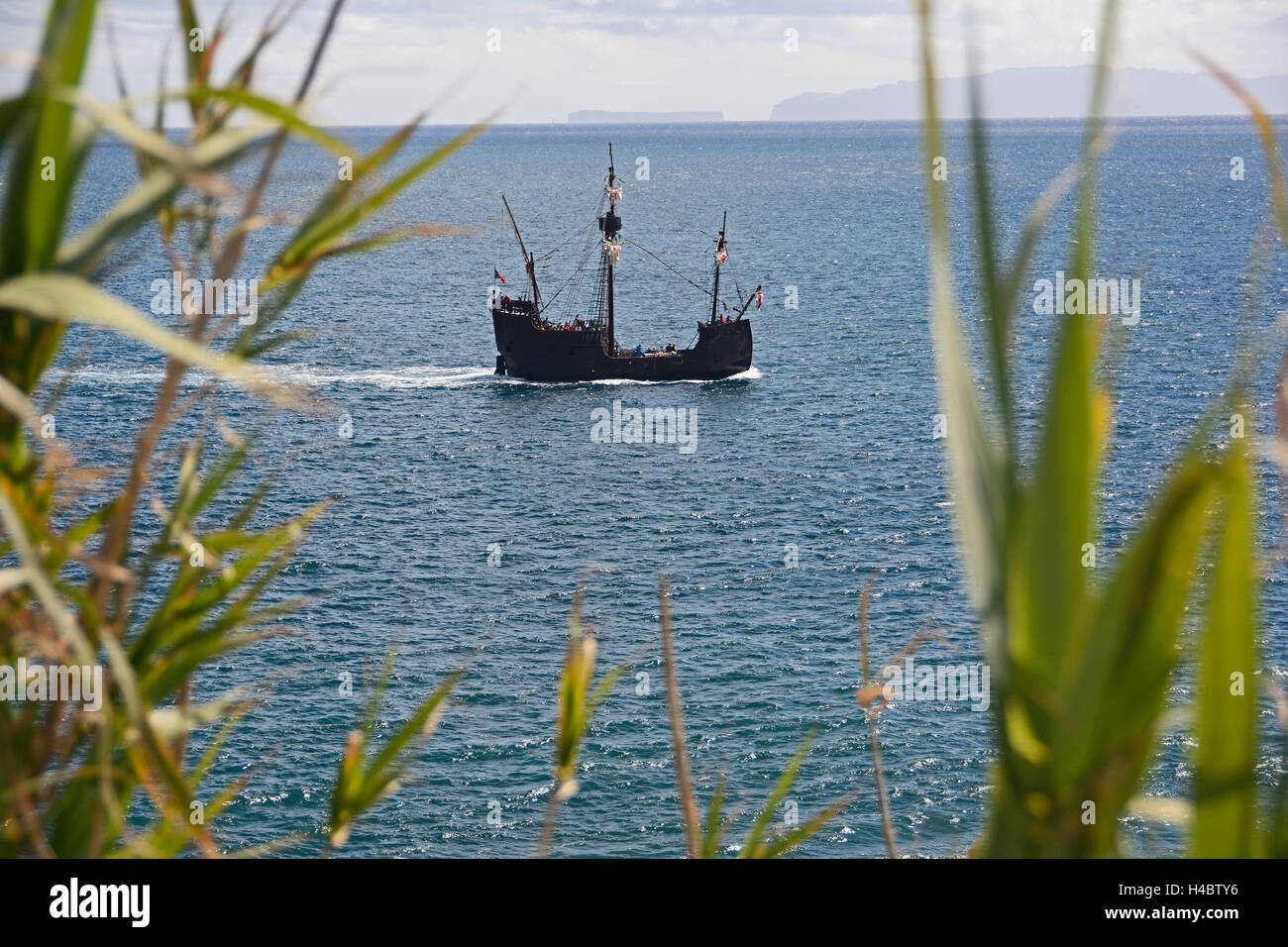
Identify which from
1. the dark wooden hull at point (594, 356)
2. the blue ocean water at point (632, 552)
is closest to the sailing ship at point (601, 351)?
the dark wooden hull at point (594, 356)

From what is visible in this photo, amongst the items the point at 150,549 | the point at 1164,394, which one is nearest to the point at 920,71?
the point at 150,549

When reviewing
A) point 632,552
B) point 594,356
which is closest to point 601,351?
point 594,356

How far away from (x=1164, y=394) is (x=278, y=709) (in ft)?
162

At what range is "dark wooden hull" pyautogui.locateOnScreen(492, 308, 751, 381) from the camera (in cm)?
7706

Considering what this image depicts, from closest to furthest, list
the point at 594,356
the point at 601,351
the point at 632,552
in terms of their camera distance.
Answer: the point at 632,552
the point at 601,351
the point at 594,356

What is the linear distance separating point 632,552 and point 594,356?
1291 inches

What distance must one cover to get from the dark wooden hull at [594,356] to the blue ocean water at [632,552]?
51.0 inches

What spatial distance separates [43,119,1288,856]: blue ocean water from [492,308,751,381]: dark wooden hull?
1295 millimetres

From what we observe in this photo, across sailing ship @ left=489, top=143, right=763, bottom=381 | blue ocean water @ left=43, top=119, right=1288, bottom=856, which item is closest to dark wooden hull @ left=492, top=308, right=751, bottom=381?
sailing ship @ left=489, top=143, right=763, bottom=381

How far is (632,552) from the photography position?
47531mm

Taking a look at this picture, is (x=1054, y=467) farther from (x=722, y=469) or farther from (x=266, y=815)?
(x=722, y=469)

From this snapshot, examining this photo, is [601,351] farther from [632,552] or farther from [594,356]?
[632,552]

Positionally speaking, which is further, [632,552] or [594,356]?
[594,356]
